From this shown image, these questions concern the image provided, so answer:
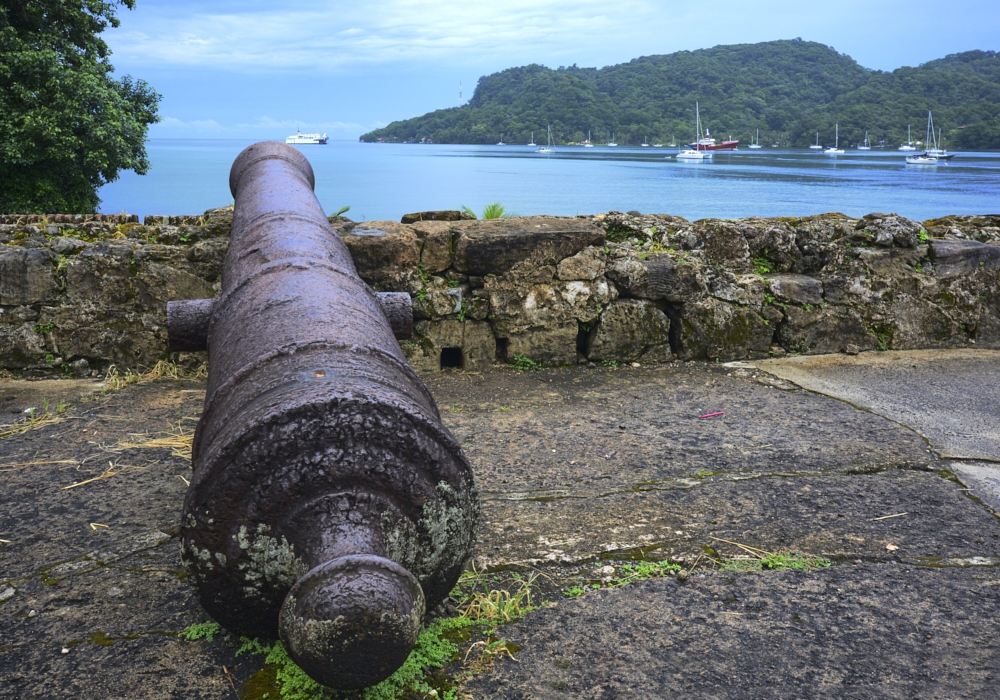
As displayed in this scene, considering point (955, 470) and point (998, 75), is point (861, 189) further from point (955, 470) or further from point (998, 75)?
point (955, 470)

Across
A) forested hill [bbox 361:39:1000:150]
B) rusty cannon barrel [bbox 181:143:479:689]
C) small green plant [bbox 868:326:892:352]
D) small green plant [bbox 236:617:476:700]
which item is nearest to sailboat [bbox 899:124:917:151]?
forested hill [bbox 361:39:1000:150]

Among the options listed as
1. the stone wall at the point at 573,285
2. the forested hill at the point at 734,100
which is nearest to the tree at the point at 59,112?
the stone wall at the point at 573,285

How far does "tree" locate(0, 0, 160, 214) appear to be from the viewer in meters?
11.8

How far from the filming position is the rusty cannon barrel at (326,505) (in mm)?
1529

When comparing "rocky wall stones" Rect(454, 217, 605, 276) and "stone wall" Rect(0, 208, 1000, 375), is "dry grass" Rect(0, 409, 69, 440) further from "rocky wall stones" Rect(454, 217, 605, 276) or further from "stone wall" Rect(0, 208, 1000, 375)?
"rocky wall stones" Rect(454, 217, 605, 276)

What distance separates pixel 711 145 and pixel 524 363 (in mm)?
84170

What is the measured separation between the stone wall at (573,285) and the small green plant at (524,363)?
0.01 metres

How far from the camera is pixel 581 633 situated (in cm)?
222

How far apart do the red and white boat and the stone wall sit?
257 feet

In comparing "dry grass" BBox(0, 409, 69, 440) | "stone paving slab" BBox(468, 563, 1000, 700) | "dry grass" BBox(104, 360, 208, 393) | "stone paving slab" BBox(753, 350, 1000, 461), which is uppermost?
"dry grass" BBox(104, 360, 208, 393)

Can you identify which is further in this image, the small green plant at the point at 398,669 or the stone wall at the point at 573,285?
the stone wall at the point at 573,285

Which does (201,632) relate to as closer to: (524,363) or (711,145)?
(524,363)

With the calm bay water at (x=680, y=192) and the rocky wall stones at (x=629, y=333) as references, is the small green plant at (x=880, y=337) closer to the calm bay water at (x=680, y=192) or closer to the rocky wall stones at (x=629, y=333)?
the rocky wall stones at (x=629, y=333)

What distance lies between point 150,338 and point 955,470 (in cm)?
459
